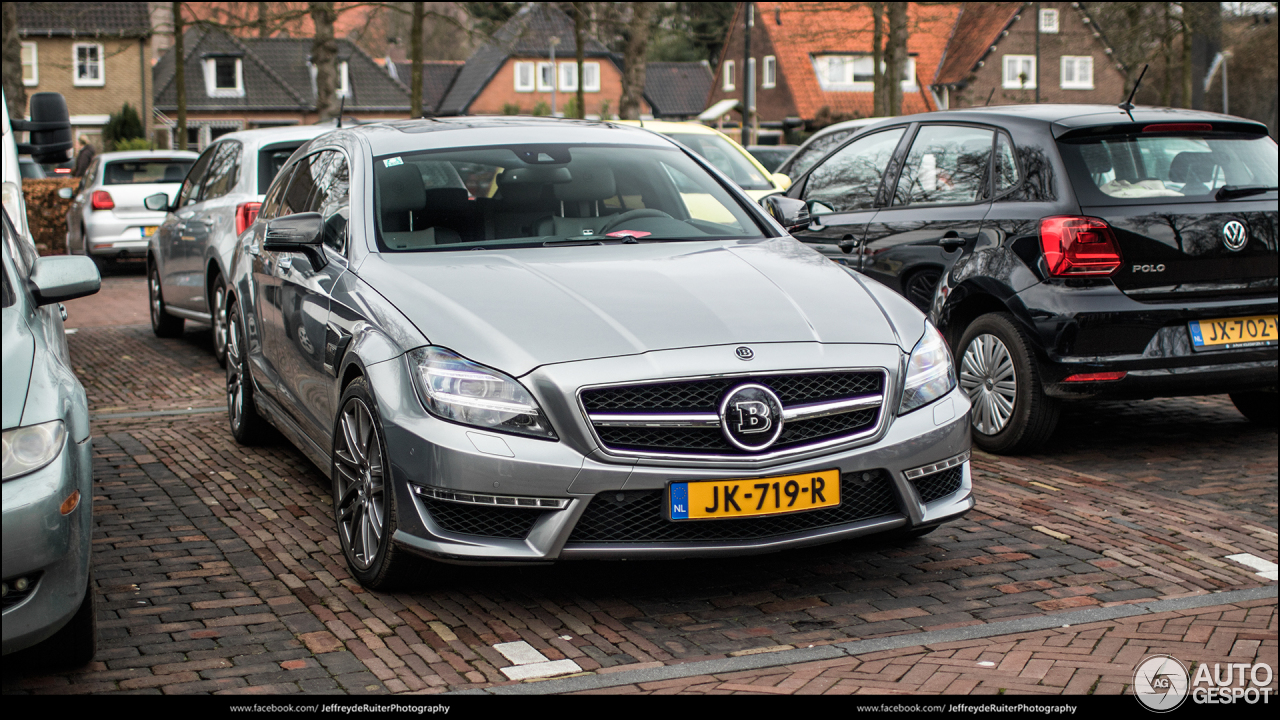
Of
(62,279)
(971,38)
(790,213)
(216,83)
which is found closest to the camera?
(62,279)

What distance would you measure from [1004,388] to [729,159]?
21.5ft

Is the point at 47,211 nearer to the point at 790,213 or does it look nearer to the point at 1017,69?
the point at 790,213

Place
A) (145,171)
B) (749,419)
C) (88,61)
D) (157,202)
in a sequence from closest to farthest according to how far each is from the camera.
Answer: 1. (749,419)
2. (157,202)
3. (145,171)
4. (88,61)

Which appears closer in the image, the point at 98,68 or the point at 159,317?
the point at 159,317

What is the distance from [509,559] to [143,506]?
8.21ft

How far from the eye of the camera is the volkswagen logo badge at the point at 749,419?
13.2ft

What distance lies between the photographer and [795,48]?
62.2 meters

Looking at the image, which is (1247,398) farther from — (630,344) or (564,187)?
(630,344)

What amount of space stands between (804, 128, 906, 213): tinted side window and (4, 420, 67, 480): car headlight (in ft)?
16.8

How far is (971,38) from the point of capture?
62.2 m

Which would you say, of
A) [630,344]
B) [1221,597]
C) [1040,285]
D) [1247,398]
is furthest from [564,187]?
[1247,398]

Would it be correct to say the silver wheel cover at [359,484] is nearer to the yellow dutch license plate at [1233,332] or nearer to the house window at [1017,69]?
the yellow dutch license plate at [1233,332]

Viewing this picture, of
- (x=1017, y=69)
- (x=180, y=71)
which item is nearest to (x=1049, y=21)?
(x=1017, y=69)

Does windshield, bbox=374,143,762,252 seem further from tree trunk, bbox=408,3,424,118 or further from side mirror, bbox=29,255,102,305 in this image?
tree trunk, bbox=408,3,424,118
